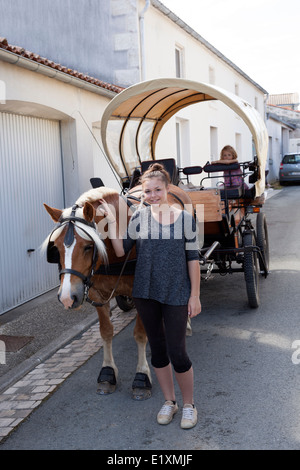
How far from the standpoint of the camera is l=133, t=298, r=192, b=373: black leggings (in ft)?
10.9

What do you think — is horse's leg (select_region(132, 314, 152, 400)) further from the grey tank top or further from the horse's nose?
the horse's nose

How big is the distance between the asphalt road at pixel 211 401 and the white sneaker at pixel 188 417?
4 centimetres

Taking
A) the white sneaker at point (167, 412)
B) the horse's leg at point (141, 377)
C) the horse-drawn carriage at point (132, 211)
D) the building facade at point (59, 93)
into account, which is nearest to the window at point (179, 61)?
the building facade at point (59, 93)

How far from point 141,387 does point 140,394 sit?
6 centimetres

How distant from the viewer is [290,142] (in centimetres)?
3741

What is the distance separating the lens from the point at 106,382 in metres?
4.08

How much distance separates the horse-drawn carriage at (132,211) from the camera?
134 inches

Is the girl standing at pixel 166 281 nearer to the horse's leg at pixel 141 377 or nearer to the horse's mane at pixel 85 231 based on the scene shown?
the horse's mane at pixel 85 231

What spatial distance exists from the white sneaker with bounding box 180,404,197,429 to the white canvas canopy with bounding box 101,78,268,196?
12.4ft

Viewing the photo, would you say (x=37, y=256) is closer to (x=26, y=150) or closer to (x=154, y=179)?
(x=26, y=150)

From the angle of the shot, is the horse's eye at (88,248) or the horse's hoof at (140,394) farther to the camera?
the horse's hoof at (140,394)

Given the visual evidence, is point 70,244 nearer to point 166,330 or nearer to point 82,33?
point 166,330
